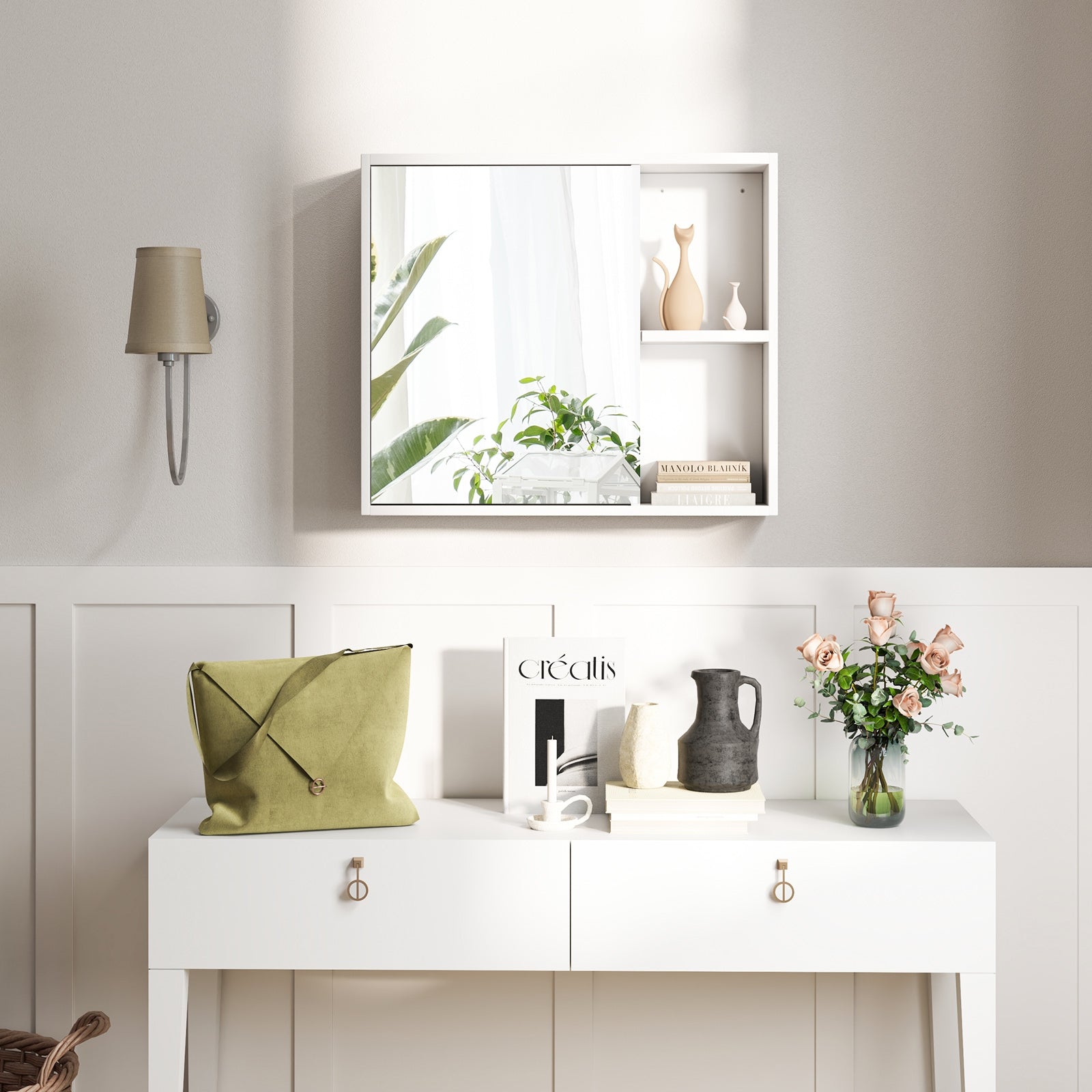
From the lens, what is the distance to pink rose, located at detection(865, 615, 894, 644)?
5.52 ft

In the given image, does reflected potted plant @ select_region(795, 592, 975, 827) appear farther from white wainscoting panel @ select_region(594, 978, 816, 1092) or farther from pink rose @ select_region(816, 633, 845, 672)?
white wainscoting panel @ select_region(594, 978, 816, 1092)

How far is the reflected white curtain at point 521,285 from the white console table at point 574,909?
0.63 meters

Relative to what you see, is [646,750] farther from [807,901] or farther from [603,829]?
[807,901]

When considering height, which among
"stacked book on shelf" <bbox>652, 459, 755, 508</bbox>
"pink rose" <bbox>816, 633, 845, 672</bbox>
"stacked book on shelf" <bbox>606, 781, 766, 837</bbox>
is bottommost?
"stacked book on shelf" <bbox>606, 781, 766, 837</bbox>

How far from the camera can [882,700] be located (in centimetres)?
166

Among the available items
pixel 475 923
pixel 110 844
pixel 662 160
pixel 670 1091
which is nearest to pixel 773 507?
pixel 662 160

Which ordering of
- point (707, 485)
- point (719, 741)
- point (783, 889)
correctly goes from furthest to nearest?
1. point (707, 485)
2. point (719, 741)
3. point (783, 889)

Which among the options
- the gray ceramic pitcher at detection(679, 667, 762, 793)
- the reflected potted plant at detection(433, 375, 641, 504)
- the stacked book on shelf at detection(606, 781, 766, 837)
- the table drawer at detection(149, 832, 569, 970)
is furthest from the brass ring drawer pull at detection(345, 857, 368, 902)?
the reflected potted plant at detection(433, 375, 641, 504)

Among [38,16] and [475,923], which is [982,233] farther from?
[38,16]

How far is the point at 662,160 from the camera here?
1774mm

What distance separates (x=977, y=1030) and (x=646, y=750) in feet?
2.07

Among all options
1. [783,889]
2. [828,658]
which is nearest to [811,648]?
[828,658]

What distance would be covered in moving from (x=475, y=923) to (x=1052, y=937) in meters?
1.03

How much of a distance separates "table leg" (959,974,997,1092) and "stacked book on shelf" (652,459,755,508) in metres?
0.80
